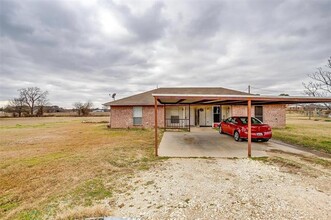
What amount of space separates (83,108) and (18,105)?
19.2m

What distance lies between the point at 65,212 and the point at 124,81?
1410 inches

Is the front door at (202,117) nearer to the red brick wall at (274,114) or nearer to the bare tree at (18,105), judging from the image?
the red brick wall at (274,114)

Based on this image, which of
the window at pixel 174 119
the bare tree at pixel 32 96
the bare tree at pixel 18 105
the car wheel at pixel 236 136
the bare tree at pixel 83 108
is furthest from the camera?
the bare tree at pixel 32 96

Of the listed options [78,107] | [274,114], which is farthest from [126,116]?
[78,107]

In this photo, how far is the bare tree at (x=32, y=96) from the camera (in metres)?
58.1

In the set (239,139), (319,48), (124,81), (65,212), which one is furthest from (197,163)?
(124,81)

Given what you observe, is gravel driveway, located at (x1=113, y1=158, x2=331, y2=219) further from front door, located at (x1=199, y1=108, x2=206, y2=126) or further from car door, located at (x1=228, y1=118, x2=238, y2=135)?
front door, located at (x1=199, y1=108, x2=206, y2=126)

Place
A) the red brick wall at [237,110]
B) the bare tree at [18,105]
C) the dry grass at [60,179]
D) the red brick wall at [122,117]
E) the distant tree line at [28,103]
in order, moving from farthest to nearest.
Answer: the distant tree line at [28,103], the bare tree at [18,105], the red brick wall at [237,110], the red brick wall at [122,117], the dry grass at [60,179]

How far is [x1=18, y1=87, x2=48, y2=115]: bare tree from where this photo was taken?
191ft

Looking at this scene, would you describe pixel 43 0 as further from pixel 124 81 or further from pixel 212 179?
pixel 124 81

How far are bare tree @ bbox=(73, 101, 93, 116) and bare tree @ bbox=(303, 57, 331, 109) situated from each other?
5240 cm

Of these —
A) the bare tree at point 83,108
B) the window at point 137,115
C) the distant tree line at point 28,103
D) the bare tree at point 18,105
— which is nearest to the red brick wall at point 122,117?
the window at point 137,115

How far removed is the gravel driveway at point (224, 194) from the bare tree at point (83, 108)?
174 feet

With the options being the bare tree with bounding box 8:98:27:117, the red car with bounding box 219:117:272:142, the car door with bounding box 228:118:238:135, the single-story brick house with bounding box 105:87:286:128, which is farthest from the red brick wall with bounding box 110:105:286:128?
the bare tree with bounding box 8:98:27:117
